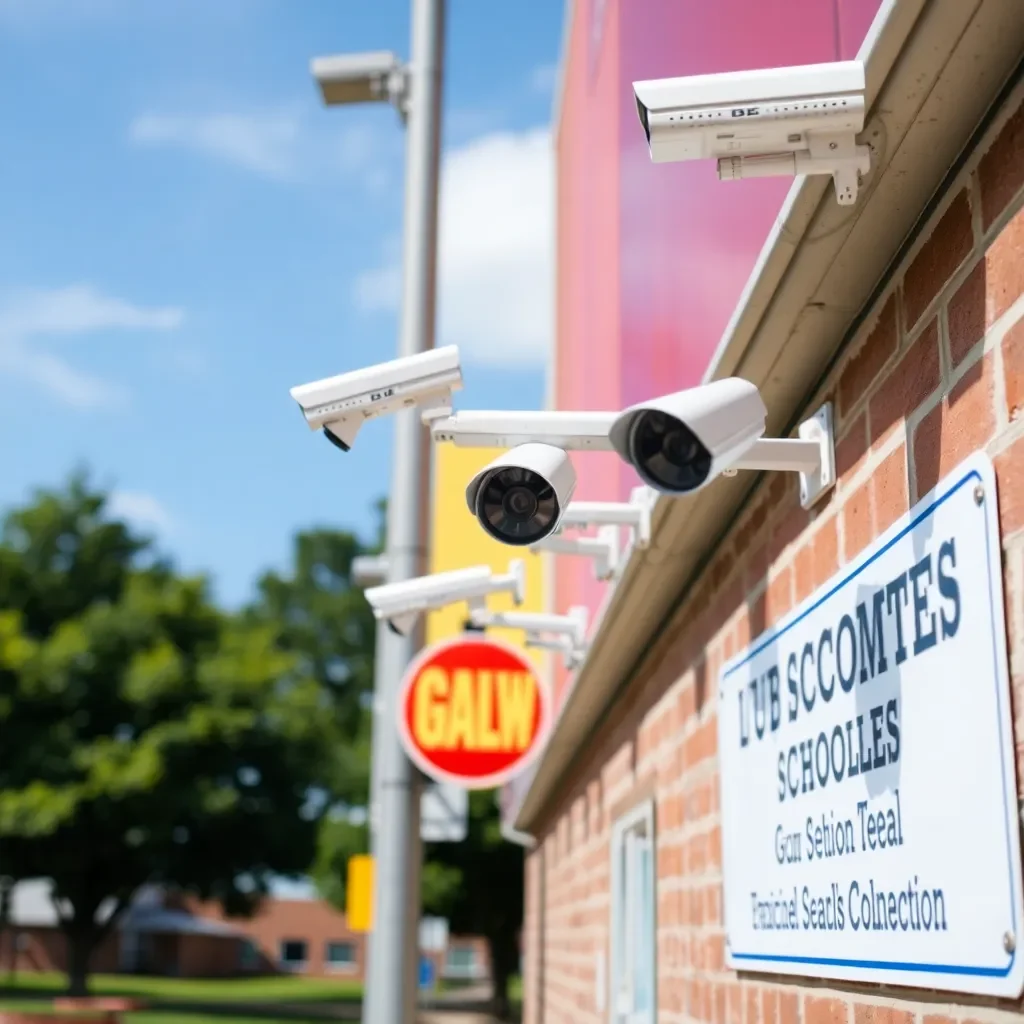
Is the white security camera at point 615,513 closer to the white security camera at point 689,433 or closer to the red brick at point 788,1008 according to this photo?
the red brick at point 788,1008

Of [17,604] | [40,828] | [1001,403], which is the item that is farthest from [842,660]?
[17,604]

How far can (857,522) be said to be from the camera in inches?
99.7

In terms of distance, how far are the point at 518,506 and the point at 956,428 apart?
669mm

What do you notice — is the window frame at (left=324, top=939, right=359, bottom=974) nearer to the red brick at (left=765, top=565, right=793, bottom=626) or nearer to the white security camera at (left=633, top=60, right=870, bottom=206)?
the red brick at (left=765, top=565, right=793, bottom=626)

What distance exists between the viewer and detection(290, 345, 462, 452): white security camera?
242 centimetres

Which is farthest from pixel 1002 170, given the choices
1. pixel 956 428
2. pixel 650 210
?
pixel 650 210

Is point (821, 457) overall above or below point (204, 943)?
above

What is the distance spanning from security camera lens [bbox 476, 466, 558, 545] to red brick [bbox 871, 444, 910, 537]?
561mm

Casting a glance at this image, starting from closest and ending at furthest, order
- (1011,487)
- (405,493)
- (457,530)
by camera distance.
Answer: (1011,487) < (405,493) < (457,530)

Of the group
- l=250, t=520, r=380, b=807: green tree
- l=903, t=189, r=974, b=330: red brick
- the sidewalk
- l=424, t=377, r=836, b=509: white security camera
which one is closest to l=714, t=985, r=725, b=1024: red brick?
l=424, t=377, r=836, b=509: white security camera

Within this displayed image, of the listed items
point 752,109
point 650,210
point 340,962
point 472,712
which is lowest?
point 340,962

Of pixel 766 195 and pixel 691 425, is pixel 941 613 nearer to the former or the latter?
pixel 691 425

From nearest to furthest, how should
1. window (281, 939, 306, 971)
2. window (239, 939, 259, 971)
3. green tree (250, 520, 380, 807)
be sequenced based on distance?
green tree (250, 520, 380, 807) < window (239, 939, 259, 971) < window (281, 939, 306, 971)

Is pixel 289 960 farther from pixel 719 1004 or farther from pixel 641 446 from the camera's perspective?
pixel 641 446
